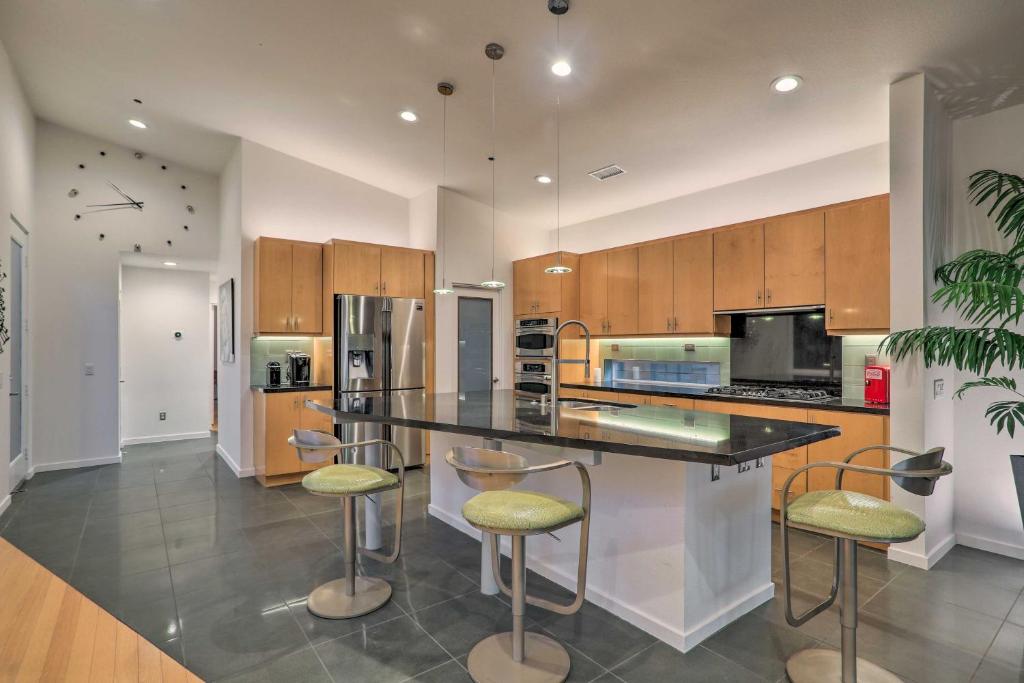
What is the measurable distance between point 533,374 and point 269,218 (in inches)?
129

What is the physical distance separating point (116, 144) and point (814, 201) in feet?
23.4

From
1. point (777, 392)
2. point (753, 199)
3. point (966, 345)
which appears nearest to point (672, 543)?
point (966, 345)

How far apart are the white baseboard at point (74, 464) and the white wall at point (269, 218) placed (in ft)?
3.47

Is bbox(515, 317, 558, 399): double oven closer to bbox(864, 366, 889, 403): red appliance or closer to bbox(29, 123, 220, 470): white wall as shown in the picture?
bbox(864, 366, 889, 403): red appliance

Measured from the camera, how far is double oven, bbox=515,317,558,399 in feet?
18.1

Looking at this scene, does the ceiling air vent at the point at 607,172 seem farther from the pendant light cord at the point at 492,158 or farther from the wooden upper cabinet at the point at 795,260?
the wooden upper cabinet at the point at 795,260

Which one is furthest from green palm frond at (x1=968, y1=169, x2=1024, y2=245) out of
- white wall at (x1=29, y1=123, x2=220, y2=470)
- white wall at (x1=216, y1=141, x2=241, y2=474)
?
white wall at (x1=29, y1=123, x2=220, y2=470)

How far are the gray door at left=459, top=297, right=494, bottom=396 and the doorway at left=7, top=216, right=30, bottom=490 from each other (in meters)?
3.91

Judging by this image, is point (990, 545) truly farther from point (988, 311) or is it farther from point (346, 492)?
Result: point (346, 492)

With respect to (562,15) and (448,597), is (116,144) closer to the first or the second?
(562,15)

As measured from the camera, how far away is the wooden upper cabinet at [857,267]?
331cm

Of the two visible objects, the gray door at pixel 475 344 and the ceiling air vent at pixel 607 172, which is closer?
the ceiling air vent at pixel 607 172

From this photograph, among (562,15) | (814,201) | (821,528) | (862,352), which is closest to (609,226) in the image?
(814,201)

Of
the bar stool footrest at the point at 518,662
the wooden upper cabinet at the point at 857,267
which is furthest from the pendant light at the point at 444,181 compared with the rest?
the wooden upper cabinet at the point at 857,267
